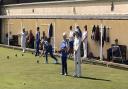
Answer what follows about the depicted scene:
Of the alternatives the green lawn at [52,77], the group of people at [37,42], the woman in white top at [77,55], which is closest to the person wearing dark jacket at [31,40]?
the group of people at [37,42]

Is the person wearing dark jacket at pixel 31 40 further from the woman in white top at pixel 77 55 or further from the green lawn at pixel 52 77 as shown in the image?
the woman in white top at pixel 77 55

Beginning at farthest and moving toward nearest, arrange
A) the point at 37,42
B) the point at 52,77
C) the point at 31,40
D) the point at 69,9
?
the point at 31,40
the point at 69,9
the point at 37,42
the point at 52,77

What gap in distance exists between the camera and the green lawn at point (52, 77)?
18344 mm

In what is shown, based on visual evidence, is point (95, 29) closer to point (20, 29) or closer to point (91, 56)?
point (91, 56)

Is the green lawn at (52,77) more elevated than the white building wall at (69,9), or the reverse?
the white building wall at (69,9)

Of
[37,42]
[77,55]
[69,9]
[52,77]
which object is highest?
[69,9]

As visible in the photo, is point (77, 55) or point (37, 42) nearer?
point (77, 55)

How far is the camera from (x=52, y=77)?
2069cm

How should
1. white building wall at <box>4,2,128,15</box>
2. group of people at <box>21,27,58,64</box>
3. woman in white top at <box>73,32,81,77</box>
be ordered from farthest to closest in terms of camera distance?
white building wall at <box>4,2,128,15</box>, group of people at <box>21,27,58,64</box>, woman in white top at <box>73,32,81,77</box>

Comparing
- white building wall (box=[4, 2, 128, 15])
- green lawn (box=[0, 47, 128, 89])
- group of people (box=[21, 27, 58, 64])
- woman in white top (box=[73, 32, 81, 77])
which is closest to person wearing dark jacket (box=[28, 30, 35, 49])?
group of people (box=[21, 27, 58, 64])

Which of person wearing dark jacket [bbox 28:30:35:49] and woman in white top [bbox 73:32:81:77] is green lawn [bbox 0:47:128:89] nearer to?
woman in white top [bbox 73:32:81:77]

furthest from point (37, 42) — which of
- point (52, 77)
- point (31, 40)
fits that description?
point (52, 77)

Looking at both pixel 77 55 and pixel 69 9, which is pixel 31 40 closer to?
pixel 69 9

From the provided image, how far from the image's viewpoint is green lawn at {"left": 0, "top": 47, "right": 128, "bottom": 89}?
18.3m
